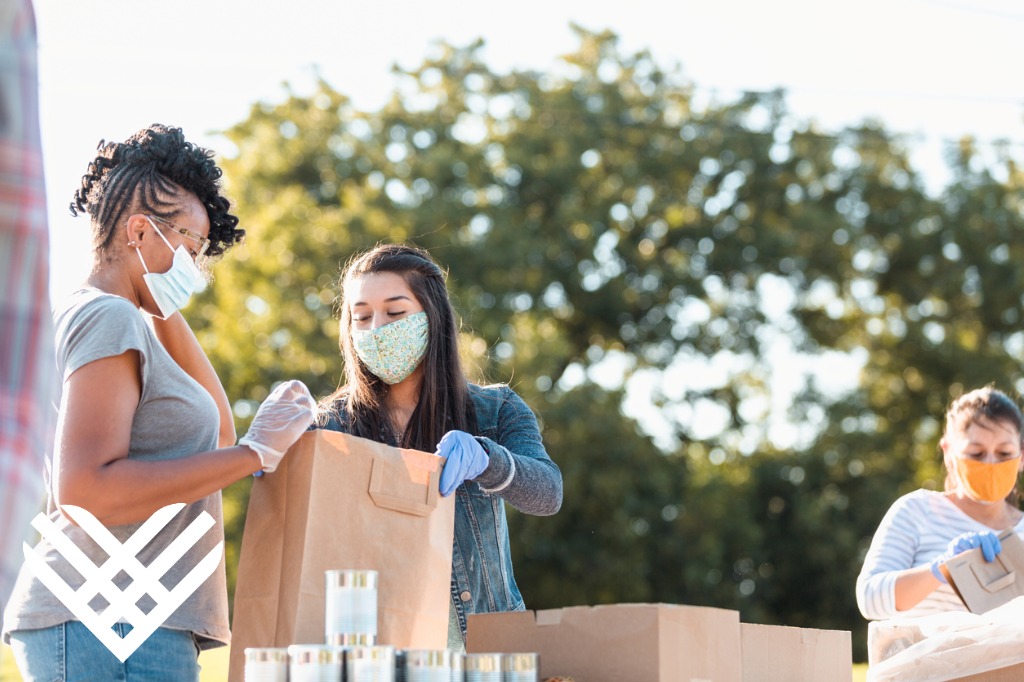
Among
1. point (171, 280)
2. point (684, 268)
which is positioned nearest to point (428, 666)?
point (171, 280)

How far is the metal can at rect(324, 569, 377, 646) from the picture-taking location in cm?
195

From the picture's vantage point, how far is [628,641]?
2166 millimetres

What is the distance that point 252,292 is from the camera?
58.4 ft

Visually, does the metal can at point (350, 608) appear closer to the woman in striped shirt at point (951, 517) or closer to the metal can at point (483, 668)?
the metal can at point (483, 668)

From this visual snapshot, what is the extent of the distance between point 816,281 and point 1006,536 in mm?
16014

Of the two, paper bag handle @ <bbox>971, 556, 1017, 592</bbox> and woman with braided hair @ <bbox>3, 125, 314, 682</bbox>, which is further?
paper bag handle @ <bbox>971, 556, 1017, 592</bbox>

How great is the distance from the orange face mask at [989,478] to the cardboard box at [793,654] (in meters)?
1.27

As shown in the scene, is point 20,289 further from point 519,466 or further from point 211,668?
point 211,668

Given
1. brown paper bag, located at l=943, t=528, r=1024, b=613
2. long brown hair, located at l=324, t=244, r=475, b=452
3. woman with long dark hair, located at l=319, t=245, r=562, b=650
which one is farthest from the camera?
brown paper bag, located at l=943, t=528, r=1024, b=613

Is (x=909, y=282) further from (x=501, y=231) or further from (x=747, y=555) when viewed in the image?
(x=501, y=231)

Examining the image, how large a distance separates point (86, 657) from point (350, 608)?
1.71 ft

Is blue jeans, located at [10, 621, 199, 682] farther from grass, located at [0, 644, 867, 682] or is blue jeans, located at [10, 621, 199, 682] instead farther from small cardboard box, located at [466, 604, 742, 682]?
grass, located at [0, 644, 867, 682]

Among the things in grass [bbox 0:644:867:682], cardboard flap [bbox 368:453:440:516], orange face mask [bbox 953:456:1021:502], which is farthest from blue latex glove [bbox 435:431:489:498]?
grass [bbox 0:644:867:682]

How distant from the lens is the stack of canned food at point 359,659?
1844 mm
